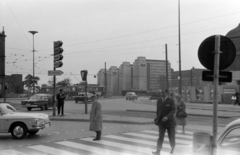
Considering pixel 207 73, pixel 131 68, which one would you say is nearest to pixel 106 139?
pixel 207 73

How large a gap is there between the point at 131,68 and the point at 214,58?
127 meters

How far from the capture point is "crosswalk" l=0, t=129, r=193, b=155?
9141 millimetres

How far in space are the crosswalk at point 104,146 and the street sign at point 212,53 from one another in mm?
4687

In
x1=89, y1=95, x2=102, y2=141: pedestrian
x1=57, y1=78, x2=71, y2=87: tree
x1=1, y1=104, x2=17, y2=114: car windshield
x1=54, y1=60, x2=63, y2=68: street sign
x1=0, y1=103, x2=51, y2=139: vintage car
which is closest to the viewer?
x1=89, y1=95, x2=102, y2=141: pedestrian

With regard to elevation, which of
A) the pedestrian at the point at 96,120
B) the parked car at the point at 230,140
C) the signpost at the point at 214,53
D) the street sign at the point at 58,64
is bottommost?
the pedestrian at the point at 96,120

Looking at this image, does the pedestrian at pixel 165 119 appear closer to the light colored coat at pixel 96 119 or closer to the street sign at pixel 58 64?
the light colored coat at pixel 96 119

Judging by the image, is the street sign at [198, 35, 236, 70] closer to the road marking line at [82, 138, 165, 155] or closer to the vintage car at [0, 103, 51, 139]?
the road marking line at [82, 138, 165, 155]

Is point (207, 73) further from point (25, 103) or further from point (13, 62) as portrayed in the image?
point (13, 62)

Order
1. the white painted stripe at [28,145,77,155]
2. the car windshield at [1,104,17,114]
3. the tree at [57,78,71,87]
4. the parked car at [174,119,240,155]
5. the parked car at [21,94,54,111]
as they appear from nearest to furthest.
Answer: the parked car at [174,119,240,155]
the white painted stripe at [28,145,77,155]
the car windshield at [1,104,17,114]
the parked car at [21,94,54,111]
the tree at [57,78,71,87]

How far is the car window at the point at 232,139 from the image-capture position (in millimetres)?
4468

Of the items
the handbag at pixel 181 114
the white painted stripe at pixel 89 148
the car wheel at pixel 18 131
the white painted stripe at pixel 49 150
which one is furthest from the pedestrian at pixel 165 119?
the car wheel at pixel 18 131

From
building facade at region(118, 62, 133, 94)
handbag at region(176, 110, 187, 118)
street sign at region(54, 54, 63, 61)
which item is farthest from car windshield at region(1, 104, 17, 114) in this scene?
building facade at region(118, 62, 133, 94)

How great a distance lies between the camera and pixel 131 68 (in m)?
132

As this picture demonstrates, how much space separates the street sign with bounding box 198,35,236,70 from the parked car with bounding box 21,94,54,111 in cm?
2655
